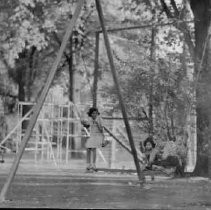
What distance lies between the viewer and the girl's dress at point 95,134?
658 inches

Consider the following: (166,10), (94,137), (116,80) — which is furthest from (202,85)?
(94,137)

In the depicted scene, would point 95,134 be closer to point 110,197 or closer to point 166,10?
point 166,10

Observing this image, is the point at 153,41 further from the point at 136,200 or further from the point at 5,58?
the point at 5,58

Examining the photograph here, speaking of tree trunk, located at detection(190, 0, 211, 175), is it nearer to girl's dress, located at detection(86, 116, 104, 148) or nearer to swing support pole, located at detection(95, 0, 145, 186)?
swing support pole, located at detection(95, 0, 145, 186)

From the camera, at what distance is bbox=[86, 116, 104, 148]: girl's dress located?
16703mm

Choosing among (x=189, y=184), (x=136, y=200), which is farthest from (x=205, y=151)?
(x=136, y=200)

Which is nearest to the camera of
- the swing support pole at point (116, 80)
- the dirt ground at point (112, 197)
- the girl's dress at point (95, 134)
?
the dirt ground at point (112, 197)

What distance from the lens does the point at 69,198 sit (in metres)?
8.79

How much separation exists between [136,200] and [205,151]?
5628mm

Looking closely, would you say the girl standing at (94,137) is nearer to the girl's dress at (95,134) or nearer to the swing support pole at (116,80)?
the girl's dress at (95,134)

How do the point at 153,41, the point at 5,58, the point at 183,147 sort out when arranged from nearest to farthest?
1. the point at 183,147
2. the point at 153,41
3. the point at 5,58

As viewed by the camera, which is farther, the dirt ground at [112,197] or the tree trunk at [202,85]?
the tree trunk at [202,85]

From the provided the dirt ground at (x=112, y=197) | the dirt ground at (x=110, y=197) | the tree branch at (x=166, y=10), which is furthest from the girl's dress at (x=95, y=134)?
the dirt ground at (x=110, y=197)

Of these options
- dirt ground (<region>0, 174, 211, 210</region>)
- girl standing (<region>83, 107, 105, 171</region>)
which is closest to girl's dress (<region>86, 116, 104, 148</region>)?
girl standing (<region>83, 107, 105, 171</region>)
